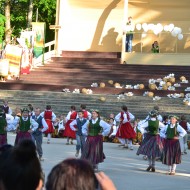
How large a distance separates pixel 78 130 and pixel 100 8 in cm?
2535

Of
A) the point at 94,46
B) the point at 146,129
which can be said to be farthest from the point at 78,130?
the point at 94,46

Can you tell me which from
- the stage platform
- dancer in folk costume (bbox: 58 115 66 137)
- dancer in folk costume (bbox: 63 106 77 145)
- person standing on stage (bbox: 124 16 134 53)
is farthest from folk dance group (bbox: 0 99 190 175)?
person standing on stage (bbox: 124 16 134 53)

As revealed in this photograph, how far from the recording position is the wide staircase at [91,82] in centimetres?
2909

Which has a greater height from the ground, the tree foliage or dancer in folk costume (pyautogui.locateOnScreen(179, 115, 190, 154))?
the tree foliage

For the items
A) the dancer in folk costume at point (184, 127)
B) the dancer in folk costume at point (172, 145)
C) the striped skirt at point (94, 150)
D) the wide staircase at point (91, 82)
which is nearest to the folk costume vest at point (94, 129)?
the striped skirt at point (94, 150)

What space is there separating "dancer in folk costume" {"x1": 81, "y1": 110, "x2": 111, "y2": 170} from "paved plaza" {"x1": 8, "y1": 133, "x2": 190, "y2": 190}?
0.44 m

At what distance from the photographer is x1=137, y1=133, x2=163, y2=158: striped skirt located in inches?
640

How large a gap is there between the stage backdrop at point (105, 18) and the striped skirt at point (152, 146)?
76.1 ft

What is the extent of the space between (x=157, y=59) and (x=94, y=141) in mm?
21572

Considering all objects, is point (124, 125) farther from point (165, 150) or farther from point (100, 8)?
point (100, 8)

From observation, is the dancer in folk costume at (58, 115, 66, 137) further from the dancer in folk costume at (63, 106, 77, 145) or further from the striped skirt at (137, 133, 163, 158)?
the striped skirt at (137, 133, 163, 158)

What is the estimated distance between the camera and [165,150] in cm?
1592

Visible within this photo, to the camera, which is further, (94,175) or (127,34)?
(127,34)

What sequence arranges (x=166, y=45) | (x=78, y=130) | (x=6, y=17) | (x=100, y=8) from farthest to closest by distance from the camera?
(x=6, y=17), (x=100, y=8), (x=166, y=45), (x=78, y=130)
